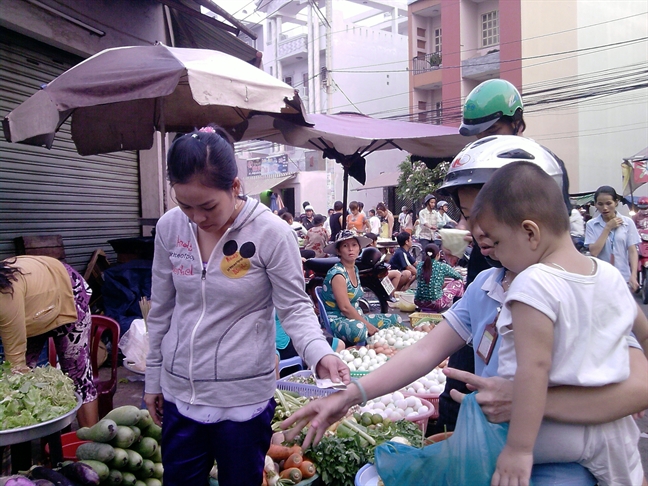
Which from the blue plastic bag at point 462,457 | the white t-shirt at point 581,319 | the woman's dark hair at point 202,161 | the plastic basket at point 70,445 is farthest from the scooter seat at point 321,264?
the white t-shirt at point 581,319

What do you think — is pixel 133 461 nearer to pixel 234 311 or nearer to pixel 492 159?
pixel 234 311

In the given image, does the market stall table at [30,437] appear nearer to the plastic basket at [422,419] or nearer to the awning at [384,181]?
the plastic basket at [422,419]

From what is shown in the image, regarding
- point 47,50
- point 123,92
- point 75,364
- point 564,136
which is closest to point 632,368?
point 75,364

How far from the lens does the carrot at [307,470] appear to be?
9.79 ft

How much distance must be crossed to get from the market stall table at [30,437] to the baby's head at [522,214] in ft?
6.33

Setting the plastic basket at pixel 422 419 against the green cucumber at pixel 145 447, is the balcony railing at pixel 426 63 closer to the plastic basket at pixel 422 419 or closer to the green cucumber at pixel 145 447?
the plastic basket at pixel 422 419

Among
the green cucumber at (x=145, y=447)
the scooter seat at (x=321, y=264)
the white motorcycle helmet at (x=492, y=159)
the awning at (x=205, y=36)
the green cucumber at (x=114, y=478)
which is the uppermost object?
the awning at (x=205, y=36)

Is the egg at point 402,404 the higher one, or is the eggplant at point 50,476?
the eggplant at point 50,476

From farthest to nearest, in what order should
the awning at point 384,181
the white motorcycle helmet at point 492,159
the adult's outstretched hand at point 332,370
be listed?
1. the awning at point 384,181
2. the adult's outstretched hand at point 332,370
3. the white motorcycle helmet at point 492,159

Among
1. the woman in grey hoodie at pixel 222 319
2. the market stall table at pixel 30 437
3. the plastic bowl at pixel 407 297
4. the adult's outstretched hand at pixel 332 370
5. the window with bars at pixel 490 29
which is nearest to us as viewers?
the adult's outstretched hand at pixel 332 370

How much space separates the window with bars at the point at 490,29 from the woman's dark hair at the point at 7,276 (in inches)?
952

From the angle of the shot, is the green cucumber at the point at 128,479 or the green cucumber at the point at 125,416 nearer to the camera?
the green cucumber at the point at 128,479

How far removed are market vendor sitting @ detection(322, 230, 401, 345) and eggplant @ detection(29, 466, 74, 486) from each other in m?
3.34

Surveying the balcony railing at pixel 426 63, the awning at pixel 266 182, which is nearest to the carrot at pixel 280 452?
the balcony railing at pixel 426 63
